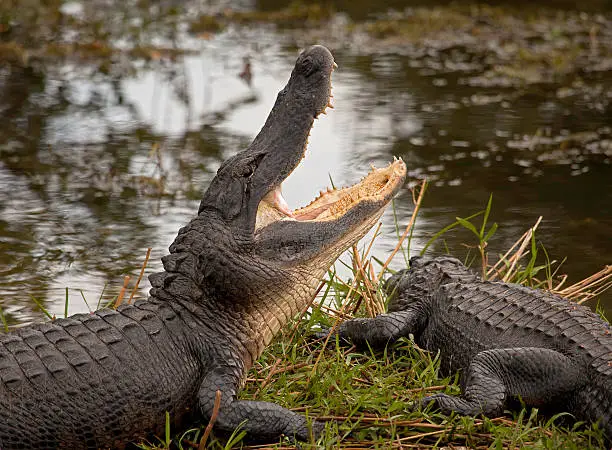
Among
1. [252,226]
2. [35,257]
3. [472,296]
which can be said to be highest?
[252,226]

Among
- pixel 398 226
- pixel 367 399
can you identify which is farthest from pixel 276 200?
pixel 398 226

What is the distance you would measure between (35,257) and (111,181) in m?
1.56

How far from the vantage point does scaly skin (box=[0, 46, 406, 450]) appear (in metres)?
3.22

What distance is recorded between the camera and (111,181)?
730 centimetres

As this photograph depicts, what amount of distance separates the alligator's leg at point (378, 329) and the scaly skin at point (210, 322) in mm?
462

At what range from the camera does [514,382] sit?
3.50 m

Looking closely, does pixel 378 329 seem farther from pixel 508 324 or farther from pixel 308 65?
pixel 308 65

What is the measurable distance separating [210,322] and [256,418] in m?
0.41

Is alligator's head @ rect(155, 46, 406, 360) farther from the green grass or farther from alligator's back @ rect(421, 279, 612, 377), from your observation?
alligator's back @ rect(421, 279, 612, 377)

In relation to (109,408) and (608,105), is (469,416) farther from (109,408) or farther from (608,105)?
(608,105)

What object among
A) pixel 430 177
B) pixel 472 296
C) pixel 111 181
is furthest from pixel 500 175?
pixel 472 296

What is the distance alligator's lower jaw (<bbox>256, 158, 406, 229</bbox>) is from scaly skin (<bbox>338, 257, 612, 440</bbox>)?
643 millimetres

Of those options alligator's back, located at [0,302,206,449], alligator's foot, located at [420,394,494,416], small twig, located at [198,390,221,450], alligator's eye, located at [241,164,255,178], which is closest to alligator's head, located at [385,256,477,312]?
alligator's foot, located at [420,394,494,416]

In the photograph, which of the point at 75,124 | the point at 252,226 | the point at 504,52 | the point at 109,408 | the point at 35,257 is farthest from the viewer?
the point at 504,52
